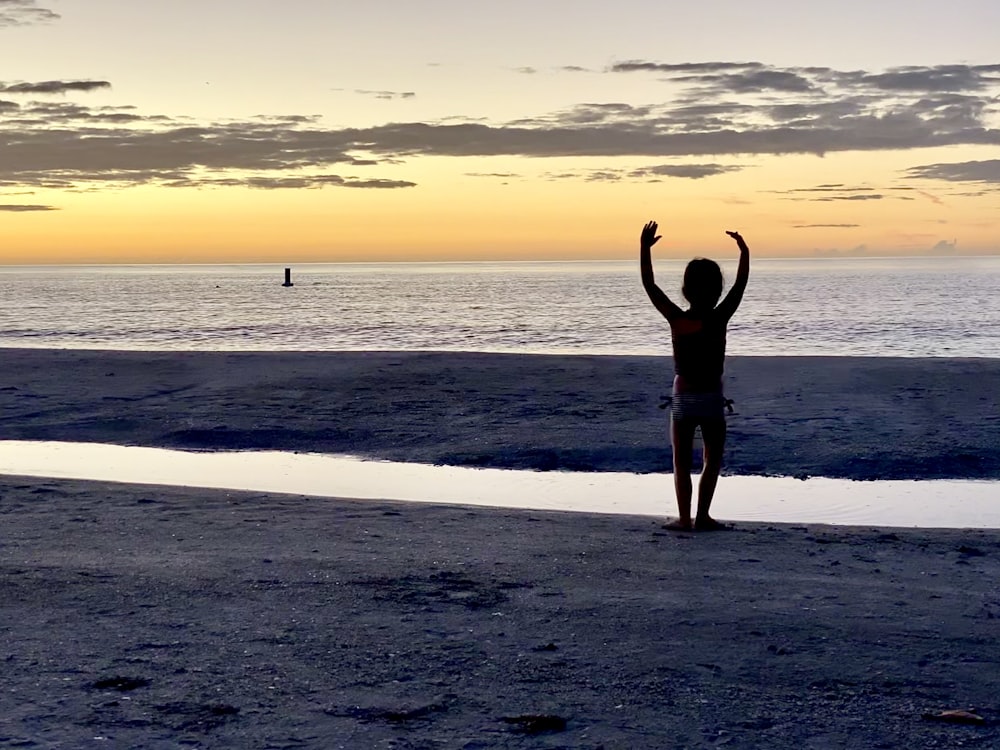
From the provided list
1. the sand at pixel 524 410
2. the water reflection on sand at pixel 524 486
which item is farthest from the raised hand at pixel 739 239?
the sand at pixel 524 410

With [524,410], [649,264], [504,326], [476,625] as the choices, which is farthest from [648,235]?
[504,326]

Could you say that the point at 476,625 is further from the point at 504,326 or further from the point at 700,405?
the point at 504,326

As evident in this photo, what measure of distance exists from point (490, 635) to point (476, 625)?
7.9 inches

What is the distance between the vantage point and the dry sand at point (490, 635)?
4.66 m

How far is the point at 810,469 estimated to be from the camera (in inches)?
505

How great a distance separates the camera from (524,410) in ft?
54.9

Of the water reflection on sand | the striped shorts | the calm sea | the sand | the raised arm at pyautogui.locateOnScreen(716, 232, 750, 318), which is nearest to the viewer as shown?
the raised arm at pyautogui.locateOnScreen(716, 232, 750, 318)

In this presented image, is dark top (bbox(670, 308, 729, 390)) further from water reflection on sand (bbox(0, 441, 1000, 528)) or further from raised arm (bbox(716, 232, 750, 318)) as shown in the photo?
water reflection on sand (bbox(0, 441, 1000, 528))

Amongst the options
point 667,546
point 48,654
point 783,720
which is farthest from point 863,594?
point 48,654

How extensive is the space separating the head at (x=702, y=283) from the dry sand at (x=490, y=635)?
1785 millimetres

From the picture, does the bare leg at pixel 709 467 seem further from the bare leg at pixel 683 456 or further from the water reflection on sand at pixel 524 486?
the water reflection on sand at pixel 524 486

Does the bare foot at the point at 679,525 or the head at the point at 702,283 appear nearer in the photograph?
the head at the point at 702,283

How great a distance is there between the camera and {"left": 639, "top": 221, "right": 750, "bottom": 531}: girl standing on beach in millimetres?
8203

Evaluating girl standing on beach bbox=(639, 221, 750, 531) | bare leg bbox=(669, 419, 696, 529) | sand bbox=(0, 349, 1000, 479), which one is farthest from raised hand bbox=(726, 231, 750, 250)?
sand bbox=(0, 349, 1000, 479)
